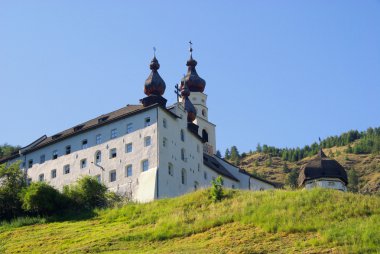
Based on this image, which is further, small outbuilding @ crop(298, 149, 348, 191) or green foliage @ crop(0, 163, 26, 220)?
small outbuilding @ crop(298, 149, 348, 191)

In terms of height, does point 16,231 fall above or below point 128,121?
below

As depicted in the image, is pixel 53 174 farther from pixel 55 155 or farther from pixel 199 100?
pixel 199 100

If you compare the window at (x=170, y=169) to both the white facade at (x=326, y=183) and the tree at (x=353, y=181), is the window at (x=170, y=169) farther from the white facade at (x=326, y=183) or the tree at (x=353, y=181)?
the tree at (x=353, y=181)

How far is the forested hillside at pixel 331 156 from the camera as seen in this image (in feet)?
507

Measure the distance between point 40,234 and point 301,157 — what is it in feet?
438

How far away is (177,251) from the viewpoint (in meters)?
41.2

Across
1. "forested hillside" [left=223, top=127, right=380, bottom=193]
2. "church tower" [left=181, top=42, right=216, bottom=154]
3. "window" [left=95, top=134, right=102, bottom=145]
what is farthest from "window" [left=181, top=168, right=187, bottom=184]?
"forested hillside" [left=223, top=127, right=380, bottom=193]

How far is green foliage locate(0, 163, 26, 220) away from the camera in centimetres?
6431

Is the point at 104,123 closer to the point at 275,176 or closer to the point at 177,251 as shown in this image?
the point at 177,251

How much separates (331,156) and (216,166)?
95.8 meters

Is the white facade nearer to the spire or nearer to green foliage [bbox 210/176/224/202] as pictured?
the spire

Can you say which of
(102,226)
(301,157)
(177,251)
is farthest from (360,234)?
(301,157)

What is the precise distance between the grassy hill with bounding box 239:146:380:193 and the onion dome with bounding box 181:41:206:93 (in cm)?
5170

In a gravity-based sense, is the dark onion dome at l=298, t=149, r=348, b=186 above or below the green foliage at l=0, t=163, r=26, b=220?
above
